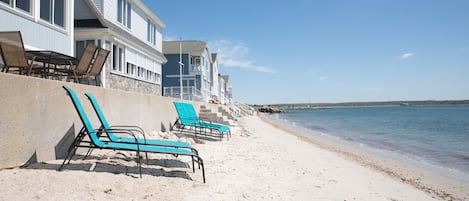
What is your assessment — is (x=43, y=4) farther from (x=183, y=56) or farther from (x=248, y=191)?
(x=183, y=56)

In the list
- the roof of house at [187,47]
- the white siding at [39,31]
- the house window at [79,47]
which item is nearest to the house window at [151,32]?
the house window at [79,47]

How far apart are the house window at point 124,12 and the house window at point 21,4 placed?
7081 millimetres

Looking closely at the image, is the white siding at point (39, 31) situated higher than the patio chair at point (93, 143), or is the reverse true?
the white siding at point (39, 31)

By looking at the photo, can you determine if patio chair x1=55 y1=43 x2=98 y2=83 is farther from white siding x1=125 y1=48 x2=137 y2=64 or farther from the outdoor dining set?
white siding x1=125 y1=48 x2=137 y2=64

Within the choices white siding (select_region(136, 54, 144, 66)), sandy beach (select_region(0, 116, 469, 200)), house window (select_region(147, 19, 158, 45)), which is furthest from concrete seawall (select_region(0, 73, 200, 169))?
house window (select_region(147, 19, 158, 45))

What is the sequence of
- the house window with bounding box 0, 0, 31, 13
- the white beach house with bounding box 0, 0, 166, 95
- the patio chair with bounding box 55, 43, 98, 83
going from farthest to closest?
the white beach house with bounding box 0, 0, 166, 95 → the house window with bounding box 0, 0, 31, 13 → the patio chair with bounding box 55, 43, 98, 83

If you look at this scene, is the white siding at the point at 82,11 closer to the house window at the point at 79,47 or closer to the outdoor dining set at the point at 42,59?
the house window at the point at 79,47

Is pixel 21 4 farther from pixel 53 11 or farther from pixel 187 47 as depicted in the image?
pixel 187 47

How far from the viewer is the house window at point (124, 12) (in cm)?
1609

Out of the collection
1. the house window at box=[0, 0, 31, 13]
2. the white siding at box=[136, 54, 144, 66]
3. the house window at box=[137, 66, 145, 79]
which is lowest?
the house window at box=[137, 66, 145, 79]

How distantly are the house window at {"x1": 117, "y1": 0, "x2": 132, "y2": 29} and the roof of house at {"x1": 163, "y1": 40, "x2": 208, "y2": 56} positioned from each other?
16.1m

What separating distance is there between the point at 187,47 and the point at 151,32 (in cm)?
1503

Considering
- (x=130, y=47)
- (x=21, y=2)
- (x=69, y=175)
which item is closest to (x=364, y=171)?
(x=69, y=175)

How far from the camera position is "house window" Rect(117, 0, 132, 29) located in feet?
52.8
